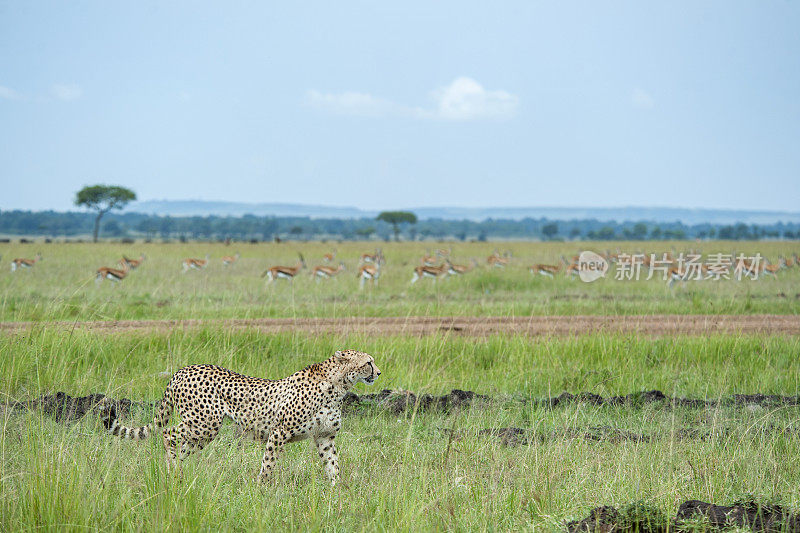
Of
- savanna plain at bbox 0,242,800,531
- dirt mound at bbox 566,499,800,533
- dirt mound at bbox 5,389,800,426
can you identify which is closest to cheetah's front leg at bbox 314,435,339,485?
savanna plain at bbox 0,242,800,531

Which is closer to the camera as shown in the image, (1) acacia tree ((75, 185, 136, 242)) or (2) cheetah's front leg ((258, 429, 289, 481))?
(2) cheetah's front leg ((258, 429, 289, 481))

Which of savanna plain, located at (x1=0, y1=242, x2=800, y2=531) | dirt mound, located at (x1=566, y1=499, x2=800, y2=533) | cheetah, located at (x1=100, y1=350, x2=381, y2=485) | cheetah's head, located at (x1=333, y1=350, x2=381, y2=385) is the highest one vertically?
cheetah's head, located at (x1=333, y1=350, x2=381, y2=385)

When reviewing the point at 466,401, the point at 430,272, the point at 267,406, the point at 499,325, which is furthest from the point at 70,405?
the point at 430,272

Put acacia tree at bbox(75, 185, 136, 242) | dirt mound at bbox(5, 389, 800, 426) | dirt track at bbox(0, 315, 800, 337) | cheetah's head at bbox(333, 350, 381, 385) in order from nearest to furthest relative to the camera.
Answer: cheetah's head at bbox(333, 350, 381, 385) → dirt mound at bbox(5, 389, 800, 426) → dirt track at bbox(0, 315, 800, 337) → acacia tree at bbox(75, 185, 136, 242)

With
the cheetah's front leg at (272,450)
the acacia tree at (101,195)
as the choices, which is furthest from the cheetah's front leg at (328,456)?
the acacia tree at (101,195)

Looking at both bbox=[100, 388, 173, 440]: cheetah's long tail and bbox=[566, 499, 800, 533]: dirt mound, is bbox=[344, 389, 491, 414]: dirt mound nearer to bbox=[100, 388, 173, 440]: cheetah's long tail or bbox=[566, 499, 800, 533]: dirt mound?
bbox=[100, 388, 173, 440]: cheetah's long tail

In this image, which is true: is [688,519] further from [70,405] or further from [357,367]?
[70,405]

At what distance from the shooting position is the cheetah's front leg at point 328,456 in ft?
18.2

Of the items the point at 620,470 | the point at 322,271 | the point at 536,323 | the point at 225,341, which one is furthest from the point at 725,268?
the point at 620,470

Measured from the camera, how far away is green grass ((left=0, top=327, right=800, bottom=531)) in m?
4.67

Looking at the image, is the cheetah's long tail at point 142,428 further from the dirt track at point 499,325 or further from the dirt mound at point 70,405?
the dirt track at point 499,325

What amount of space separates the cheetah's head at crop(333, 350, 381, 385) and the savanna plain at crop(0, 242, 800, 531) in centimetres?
58

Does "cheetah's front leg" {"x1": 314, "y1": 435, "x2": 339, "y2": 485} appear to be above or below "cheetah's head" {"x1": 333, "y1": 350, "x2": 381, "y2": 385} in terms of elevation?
below

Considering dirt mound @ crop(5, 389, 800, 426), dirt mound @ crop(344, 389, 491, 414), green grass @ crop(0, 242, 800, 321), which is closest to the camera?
dirt mound @ crop(5, 389, 800, 426)
